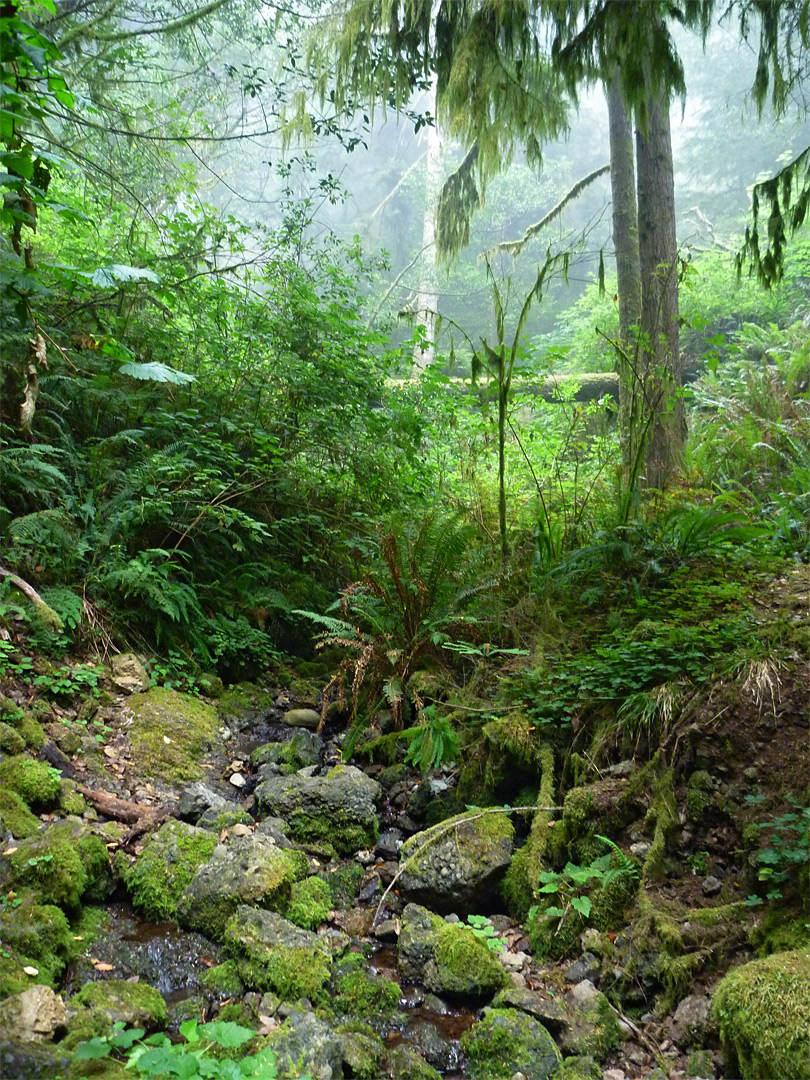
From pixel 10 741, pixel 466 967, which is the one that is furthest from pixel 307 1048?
pixel 10 741

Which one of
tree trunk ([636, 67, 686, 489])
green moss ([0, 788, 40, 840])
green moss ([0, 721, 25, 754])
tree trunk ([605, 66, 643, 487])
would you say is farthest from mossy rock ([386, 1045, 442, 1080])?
tree trunk ([605, 66, 643, 487])

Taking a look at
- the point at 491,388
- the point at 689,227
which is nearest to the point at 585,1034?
the point at 491,388

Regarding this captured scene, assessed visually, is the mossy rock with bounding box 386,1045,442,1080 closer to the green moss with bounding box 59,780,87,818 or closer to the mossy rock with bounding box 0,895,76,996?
the mossy rock with bounding box 0,895,76,996

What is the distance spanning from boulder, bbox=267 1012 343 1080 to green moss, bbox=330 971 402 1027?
0.19 m

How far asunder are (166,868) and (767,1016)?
2.06 m

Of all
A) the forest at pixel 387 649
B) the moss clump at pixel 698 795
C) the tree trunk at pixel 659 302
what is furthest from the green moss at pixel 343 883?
the tree trunk at pixel 659 302

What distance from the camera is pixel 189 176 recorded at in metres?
6.23

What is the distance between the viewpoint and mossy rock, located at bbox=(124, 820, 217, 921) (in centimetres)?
246

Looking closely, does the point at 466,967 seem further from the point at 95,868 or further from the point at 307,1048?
the point at 95,868

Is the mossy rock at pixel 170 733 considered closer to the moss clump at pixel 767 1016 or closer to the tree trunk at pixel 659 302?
the moss clump at pixel 767 1016

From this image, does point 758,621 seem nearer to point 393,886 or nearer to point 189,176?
point 393,886

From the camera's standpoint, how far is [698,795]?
2.57 meters

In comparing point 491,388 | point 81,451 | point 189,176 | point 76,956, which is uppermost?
point 189,176

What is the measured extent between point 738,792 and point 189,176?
6.66m
